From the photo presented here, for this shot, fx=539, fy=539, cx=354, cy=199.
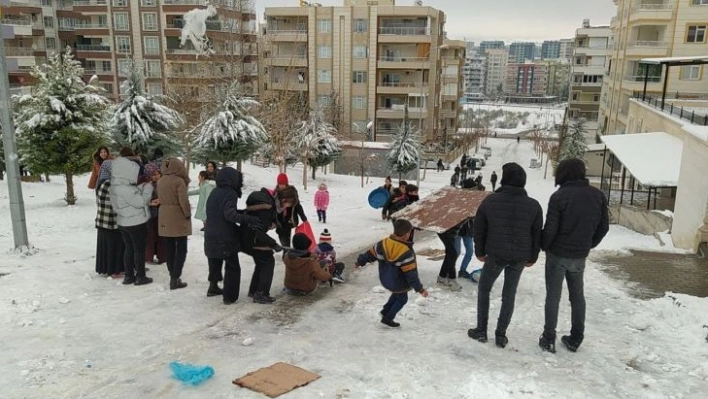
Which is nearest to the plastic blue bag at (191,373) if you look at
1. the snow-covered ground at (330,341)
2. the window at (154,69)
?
the snow-covered ground at (330,341)

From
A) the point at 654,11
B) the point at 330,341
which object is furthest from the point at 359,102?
the point at 330,341

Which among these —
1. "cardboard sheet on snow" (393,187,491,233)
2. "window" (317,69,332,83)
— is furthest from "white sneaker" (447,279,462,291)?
"window" (317,69,332,83)

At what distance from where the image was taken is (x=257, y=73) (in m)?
51.9

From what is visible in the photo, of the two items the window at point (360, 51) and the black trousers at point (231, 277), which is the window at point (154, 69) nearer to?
the window at point (360, 51)

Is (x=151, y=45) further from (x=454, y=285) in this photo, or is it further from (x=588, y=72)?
Result: (x=588, y=72)

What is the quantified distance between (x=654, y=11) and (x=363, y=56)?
84.3 feet

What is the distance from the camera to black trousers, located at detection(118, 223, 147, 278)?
7.59 m

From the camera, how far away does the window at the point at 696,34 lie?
3883 centimetres

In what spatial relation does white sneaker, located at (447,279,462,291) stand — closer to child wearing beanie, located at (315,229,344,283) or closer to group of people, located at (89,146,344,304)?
child wearing beanie, located at (315,229,344,283)

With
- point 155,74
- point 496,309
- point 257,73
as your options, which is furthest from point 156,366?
point 155,74

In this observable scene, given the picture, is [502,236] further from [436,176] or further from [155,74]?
→ [155,74]

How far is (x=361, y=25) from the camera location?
5369 cm

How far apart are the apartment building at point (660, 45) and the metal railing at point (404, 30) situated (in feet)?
59.2

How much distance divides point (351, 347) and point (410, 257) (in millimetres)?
1196
